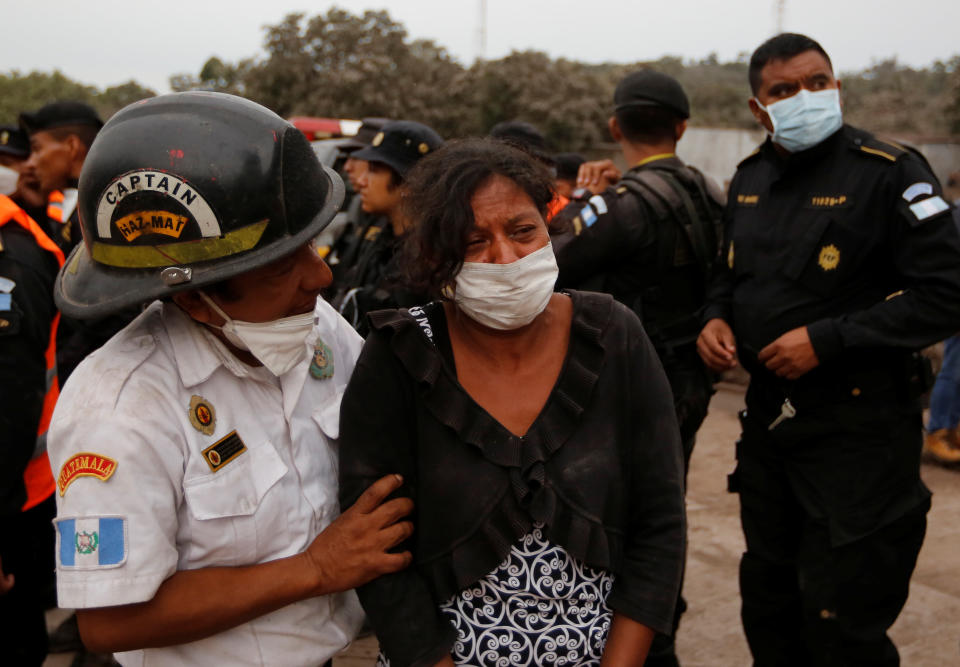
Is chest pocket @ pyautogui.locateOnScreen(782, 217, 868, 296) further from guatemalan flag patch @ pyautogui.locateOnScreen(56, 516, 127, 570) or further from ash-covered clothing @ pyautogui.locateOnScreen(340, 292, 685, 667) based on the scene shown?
guatemalan flag patch @ pyautogui.locateOnScreen(56, 516, 127, 570)

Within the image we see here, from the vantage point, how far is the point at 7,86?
29.3m

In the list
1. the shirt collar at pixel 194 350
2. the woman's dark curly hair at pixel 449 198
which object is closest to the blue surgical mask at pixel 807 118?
the woman's dark curly hair at pixel 449 198

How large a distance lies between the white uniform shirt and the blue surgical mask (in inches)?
76.1

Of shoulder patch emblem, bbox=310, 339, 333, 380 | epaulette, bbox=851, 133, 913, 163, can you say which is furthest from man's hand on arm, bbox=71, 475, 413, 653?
epaulette, bbox=851, 133, 913, 163

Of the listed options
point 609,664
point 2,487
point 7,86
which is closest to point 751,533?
point 609,664

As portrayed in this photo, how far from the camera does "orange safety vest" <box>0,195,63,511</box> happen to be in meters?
2.71

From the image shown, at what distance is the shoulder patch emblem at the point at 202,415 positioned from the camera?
1.47 metres

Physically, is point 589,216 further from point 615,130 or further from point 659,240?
point 615,130

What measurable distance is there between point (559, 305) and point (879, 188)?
1447mm

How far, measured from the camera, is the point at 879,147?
2689 mm

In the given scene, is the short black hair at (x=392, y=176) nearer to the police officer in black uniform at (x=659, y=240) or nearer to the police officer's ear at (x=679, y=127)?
the police officer in black uniform at (x=659, y=240)

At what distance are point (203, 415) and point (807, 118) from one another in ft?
7.55

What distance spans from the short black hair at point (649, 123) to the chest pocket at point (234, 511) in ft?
7.99

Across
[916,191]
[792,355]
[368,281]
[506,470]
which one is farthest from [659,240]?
[506,470]
